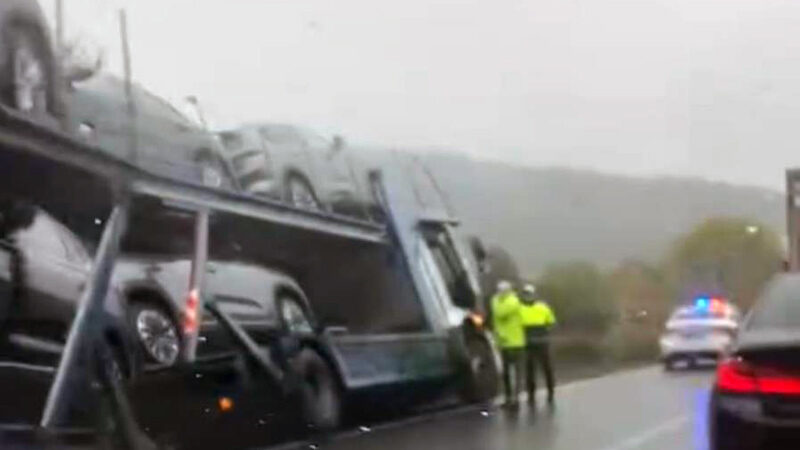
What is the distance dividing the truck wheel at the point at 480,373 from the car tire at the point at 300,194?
4.65 metres

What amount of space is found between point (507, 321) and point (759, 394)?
1109 centimetres

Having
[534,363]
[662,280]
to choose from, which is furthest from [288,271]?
[662,280]

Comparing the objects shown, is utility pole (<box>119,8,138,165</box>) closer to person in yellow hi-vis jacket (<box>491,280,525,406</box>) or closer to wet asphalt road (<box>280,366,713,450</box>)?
wet asphalt road (<box>280,366,713,450</box>)

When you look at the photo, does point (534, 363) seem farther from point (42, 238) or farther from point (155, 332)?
point (42, 238)

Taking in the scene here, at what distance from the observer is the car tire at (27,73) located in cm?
955

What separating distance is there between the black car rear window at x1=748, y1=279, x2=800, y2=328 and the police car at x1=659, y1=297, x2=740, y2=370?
1927cm

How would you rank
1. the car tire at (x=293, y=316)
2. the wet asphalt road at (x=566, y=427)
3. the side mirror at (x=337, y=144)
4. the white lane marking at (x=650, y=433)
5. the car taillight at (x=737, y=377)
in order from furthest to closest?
the side mirror at (x=337, y=144) → the wet asphalt road at (x=566, y=427) → the white lane marking at (x=650, y=433) → the car tire at (x=293, y=316) → the car taillight at (x=737, y=377)

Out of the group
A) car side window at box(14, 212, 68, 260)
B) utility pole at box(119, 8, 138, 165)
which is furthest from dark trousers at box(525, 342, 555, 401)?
car side window at box(14, 212, 68, 260)

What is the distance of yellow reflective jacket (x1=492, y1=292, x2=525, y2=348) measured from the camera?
771 inches

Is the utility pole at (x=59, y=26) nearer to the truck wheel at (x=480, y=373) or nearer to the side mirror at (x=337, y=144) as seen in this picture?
the side mirror at (x=337, y=144)

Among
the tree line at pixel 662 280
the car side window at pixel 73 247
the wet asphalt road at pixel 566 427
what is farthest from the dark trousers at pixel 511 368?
the car side window at pixel 73 247

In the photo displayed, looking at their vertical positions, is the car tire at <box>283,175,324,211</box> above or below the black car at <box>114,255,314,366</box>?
above

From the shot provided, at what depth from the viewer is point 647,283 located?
35.8 meters

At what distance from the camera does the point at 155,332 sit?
36.6ft
